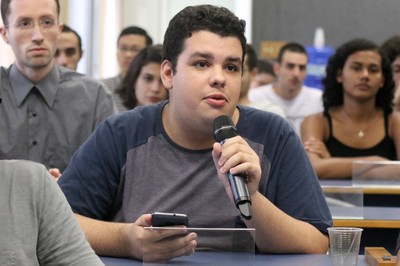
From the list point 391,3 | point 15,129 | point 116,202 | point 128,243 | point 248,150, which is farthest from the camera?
point 391,3

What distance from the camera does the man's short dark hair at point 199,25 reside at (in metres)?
2.66

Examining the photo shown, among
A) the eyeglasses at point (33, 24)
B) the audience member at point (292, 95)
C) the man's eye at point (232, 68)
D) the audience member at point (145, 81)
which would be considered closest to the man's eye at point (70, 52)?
the audience member at point (145, 81)

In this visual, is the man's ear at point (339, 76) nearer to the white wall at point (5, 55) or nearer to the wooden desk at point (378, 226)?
the wooden desk at point (378, 226)

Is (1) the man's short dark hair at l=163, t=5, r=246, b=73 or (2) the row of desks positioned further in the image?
(2) the row of desks

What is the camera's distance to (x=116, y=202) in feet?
9.24

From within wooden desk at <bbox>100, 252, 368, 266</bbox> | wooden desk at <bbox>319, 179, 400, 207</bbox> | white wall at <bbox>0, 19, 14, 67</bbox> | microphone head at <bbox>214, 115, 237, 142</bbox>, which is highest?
microphone head at <bbox>214, 115, 237, 142</bbox>

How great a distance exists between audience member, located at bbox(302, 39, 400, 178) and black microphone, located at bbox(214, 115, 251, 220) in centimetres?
273

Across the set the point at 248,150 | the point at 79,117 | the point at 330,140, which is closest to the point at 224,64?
the point at 248,150

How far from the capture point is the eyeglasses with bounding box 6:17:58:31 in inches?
158

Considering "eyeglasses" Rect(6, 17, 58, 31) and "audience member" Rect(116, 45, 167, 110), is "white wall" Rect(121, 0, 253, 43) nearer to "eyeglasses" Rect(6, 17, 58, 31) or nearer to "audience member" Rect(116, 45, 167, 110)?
"audience member" Rect(116, 45, 167, 110)

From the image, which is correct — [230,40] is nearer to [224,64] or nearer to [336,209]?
[224,64]

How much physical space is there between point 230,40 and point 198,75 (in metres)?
0.14

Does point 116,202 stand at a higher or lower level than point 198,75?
lower

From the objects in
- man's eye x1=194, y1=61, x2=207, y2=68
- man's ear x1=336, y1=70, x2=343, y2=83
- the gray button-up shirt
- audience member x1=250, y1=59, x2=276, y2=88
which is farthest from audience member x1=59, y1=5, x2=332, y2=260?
audience member x1=250, y1=59, x2=276, y2=88
